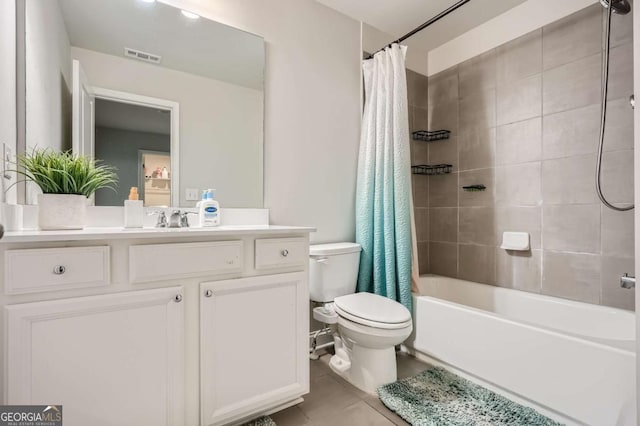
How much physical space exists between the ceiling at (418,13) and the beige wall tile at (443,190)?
111 centimetres

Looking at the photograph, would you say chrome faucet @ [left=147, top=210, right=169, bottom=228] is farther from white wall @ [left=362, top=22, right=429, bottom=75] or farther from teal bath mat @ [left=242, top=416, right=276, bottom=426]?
white wall @ [left=362, top=22, right=429, bottom=75]

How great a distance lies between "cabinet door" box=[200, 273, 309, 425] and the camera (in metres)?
1.15

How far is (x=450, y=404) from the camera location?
1.45 metres

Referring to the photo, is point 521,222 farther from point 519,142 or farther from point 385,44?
point 385,44

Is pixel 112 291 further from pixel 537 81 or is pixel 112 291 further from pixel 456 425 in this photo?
pixel 537 81

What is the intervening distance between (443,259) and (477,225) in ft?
1.35

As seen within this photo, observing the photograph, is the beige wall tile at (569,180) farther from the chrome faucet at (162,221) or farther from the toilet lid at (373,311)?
the chrome faucet at (162,221)

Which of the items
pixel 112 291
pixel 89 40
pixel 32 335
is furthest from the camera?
pixel 89 40

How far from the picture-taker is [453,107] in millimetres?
2486

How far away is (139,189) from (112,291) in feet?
2.04

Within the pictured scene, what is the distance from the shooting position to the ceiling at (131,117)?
54.6 inches

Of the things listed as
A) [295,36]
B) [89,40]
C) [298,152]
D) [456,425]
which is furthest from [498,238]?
[89,40]

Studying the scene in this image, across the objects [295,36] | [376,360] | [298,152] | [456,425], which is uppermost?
[295,36]

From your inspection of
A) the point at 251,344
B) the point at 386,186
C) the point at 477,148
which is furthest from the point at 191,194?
the point at 477,148
